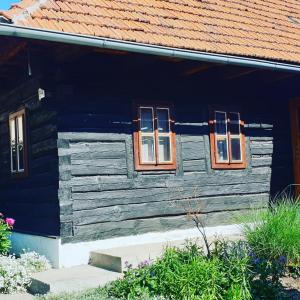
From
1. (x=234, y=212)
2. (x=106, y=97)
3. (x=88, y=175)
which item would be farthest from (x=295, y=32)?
(x=88, y=175)

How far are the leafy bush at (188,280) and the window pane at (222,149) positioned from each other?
12.2ft

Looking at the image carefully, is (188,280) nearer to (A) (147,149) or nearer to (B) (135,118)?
(A) (147,149)

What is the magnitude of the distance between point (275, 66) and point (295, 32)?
253cm

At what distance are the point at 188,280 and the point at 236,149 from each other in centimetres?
463

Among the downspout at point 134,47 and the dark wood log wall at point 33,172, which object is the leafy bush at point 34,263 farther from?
the downspout at point 134,47

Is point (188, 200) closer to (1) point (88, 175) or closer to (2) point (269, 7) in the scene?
(1) point (88, 175)

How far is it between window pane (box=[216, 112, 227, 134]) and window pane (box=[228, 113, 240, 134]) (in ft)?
0.44

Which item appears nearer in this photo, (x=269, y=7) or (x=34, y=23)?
(x=34, y=23)

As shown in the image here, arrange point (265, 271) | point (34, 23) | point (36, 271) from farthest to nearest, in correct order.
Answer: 1. point (36, 271)
2. point (34, 23)
3. point (265, 271)

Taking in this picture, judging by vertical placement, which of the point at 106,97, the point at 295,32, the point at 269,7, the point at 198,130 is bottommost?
the point at 198,130

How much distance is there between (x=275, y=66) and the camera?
27.1 feet

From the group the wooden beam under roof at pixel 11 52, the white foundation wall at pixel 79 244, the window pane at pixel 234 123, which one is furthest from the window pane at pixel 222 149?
the wooden beam under roof at pixel 11 52

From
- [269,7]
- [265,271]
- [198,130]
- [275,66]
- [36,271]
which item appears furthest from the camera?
[269,7]

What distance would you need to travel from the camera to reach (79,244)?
7.23m
